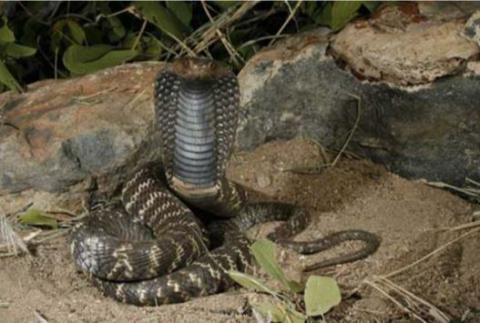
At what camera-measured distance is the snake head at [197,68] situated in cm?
415

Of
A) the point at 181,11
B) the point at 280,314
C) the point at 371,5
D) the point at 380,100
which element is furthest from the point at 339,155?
the point at 280,314

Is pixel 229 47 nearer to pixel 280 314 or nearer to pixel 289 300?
pixel 289 300

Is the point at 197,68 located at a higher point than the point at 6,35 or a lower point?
higher

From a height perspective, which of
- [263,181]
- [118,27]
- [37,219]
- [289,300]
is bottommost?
[263,181]

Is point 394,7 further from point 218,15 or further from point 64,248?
point 64,248

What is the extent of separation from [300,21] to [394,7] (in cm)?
91

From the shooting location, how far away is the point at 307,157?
17.4 feet

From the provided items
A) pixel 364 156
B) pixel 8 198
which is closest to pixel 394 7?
pixel 364 156

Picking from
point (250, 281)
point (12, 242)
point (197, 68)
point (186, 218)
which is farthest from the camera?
point (186, 218)

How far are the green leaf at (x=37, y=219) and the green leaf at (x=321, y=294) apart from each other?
1827 millimetres

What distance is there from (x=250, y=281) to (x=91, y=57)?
2.46 metres

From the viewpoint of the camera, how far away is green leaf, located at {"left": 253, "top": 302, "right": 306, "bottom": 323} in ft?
10.7

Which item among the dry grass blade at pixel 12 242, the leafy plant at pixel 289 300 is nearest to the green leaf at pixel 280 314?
the leafy plant at pixel 289 300

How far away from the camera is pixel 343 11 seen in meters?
5.04
